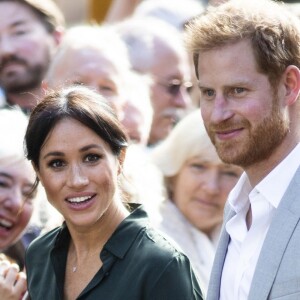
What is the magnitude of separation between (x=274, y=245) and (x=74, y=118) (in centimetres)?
106

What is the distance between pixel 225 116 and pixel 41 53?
9.95ft

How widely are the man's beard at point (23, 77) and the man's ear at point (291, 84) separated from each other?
9.62 ft

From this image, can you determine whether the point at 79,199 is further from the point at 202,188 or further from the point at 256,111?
the point at 202,188

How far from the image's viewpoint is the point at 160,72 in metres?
7.03

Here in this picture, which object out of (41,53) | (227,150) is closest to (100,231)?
(227,150)

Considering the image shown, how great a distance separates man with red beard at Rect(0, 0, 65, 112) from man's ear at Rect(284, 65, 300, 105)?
9.22 ft

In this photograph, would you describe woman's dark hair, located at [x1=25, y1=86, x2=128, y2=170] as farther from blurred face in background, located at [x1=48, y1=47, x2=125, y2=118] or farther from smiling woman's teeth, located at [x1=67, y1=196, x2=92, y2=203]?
blurred face in background, located at [x1=48, y1=47, x2=125, y2=118]

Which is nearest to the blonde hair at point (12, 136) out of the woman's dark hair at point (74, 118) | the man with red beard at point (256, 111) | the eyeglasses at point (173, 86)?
the woman's dark hair at point (74, 118)

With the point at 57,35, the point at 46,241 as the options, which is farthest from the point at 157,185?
the point at 57,35

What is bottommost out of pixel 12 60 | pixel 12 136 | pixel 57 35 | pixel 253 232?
pixel 253 232

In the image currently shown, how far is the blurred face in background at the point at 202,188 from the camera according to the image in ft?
20.0

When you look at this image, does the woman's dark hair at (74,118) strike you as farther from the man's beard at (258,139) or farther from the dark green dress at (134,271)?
the man's beard at (258,139)

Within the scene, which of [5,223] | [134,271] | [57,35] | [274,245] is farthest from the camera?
[57,35]

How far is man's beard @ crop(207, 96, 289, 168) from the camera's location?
3.79 m
